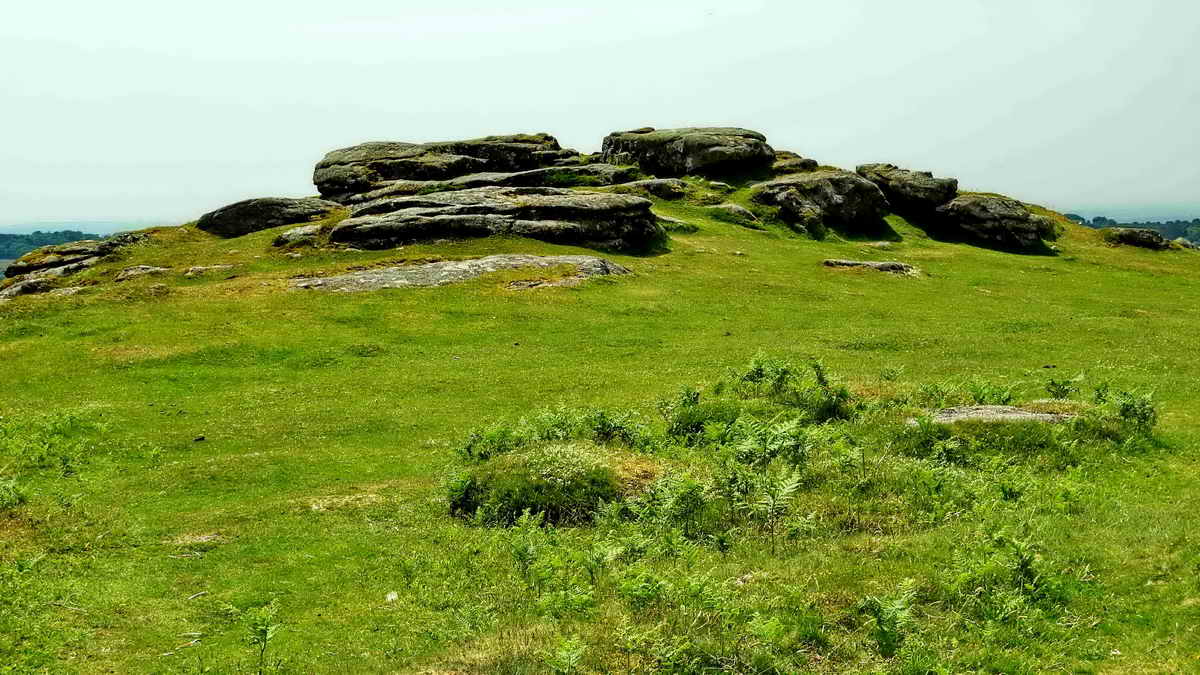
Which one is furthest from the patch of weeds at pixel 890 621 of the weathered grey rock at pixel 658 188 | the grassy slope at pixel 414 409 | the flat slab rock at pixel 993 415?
the weathered grey rock at pixel 658 188

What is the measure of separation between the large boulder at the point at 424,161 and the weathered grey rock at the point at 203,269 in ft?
102

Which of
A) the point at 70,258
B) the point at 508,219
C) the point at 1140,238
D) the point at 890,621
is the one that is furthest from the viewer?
the point at 1140,238

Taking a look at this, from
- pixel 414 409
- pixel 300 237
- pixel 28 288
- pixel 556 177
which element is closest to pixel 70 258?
pixel 28 288

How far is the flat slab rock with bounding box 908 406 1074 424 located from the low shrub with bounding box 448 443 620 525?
10415 millimetres

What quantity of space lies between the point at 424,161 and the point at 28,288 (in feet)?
152

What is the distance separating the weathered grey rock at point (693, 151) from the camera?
362 feet

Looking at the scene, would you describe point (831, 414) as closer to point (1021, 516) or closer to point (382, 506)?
point (1021, 516)

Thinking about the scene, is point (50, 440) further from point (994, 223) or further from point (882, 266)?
point (994, 223)

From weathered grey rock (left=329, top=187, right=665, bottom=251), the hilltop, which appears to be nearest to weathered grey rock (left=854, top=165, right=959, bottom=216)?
the hilltop

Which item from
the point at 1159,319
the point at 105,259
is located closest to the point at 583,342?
the point at 1159,319

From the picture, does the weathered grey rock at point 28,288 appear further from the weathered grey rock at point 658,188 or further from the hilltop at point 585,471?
the weathered grey rock at point 658,188

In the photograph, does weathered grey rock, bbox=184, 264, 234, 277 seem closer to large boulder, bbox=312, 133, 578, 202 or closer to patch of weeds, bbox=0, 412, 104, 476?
large boulder, bbox=312, 133, 578, 202

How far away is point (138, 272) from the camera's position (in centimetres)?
6625

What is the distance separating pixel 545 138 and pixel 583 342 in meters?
78.4
